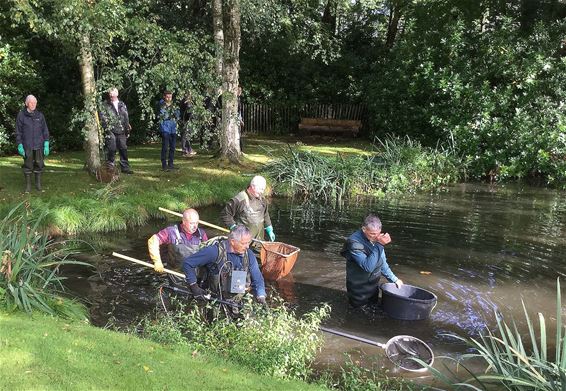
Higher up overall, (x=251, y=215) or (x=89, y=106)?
(x=89, y=106)

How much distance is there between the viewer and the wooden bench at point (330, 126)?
24.9 meters

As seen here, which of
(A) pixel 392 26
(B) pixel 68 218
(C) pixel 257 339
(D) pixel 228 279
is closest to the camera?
(C) pixel 257 339

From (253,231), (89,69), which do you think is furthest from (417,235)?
(89,69)

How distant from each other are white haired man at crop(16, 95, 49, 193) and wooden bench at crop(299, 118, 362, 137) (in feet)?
48.4

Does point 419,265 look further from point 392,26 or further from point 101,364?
point 392,26

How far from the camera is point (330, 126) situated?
25047mm

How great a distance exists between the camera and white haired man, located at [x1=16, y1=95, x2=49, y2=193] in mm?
11531

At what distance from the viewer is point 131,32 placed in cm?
1184

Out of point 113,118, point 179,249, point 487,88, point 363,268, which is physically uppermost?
point 487,88

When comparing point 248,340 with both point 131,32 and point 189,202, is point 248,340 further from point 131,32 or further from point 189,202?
point 131,32

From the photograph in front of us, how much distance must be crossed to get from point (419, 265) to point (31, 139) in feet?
27.1

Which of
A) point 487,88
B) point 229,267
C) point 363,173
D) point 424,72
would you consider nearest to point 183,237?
point 229,267

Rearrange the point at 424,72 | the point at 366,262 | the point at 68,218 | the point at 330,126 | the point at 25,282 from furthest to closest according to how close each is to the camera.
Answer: the point at 330,126 → the point at 424,72 → the point at 68,218 → the point at 366,262 → the point at 25,282

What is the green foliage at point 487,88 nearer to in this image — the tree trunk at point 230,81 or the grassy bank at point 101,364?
the tree trunk at point 230,81
